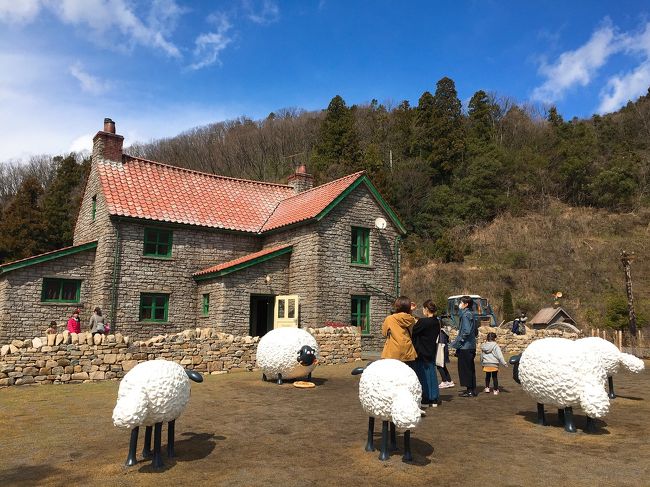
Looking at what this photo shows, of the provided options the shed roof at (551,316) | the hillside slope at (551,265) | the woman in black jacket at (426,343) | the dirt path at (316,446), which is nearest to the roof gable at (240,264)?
the dirt path at (316,446)

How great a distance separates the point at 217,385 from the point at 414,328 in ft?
19.1

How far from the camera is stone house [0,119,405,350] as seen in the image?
62.0 ft

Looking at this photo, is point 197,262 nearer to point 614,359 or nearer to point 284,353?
point 284,353

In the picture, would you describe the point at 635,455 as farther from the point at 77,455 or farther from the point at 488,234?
the point at 488,234

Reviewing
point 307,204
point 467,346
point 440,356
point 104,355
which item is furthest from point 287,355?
point 307,204

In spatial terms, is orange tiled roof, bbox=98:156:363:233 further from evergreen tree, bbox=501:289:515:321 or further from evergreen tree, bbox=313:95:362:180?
evergreen tree, bbox=313:95:362:180

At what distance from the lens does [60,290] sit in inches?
757

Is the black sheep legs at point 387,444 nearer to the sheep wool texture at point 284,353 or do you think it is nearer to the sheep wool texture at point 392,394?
the sheep wool texture at point 392,394

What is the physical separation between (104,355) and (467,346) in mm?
9182

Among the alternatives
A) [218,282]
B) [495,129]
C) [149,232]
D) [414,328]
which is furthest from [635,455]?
[495,129]

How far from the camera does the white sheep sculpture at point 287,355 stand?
470 inches

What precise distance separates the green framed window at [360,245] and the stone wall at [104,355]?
7.25 metres

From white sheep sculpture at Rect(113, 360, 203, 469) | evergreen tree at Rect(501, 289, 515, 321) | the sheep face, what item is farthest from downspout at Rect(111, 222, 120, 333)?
evergreen tree at Rect(501, 289, 515, 321)

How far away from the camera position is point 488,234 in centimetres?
4506
